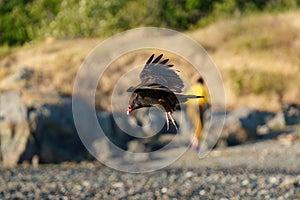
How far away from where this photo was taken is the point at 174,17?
30.8 metres

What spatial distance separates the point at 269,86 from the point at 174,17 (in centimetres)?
883

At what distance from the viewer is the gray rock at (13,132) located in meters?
16.3

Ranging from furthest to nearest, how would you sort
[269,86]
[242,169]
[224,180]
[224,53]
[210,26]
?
1. [210,26]
2. [224,53]
3. [269,86]
4. [242,169]
5. [224,180]

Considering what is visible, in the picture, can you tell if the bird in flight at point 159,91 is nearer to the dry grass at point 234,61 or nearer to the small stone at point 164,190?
the small stone at point 164,190

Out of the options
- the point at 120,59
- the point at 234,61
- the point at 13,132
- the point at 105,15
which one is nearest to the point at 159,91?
the point at 13,132

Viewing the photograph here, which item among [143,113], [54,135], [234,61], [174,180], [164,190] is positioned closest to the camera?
[164,190]

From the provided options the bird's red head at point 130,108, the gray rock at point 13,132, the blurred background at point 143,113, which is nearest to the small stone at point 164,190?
the blurred background at point 143,113

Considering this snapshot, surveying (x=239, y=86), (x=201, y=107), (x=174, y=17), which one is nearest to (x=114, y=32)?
(x=174, y=17)

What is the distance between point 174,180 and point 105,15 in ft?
58.3

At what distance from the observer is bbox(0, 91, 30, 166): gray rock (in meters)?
16.3

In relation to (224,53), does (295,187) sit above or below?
below

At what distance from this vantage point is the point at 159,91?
504 centimetres

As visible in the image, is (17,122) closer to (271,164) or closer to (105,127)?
(105,127)

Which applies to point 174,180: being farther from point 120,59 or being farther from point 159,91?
point 120,59
